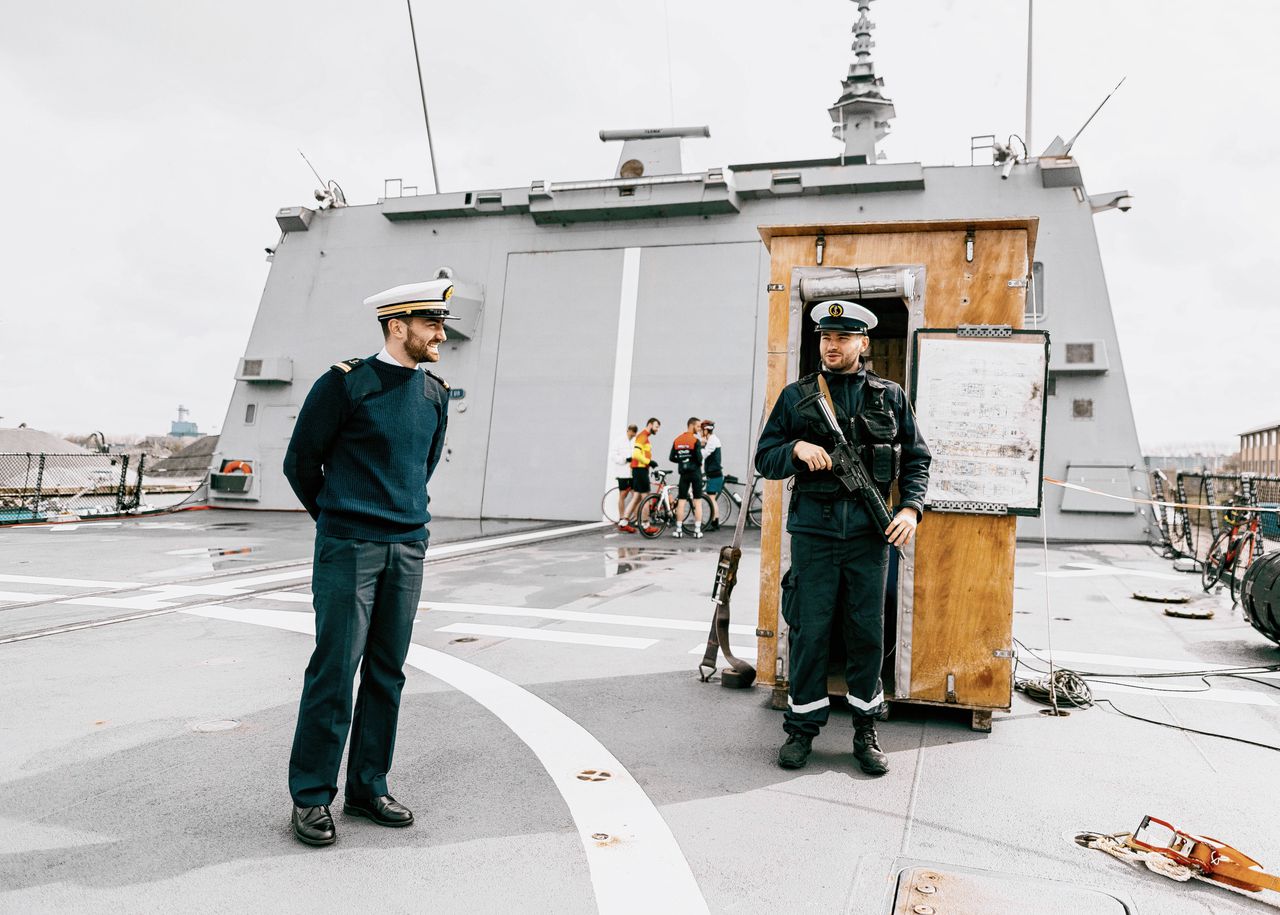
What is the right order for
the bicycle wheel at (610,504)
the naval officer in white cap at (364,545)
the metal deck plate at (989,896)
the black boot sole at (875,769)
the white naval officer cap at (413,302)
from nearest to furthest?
the metal deck plate at (989,896) < the naval officer in white cap at (364,545) < the white naval officer cap at (413,302) < the black boot sole at (875,769) < the bicycle wheel at (610,504)

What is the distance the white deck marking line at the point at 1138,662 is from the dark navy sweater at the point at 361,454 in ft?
14.4

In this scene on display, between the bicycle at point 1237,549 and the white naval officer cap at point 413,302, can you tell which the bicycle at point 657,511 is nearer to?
the bicycle at point 1237,549

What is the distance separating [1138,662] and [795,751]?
315 cm

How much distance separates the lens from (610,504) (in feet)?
48.1

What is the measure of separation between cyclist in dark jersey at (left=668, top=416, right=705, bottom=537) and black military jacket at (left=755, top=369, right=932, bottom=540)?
Result: 331 inches

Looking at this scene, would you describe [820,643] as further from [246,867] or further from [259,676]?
[259,676]

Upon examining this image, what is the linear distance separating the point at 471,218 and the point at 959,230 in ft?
44.8

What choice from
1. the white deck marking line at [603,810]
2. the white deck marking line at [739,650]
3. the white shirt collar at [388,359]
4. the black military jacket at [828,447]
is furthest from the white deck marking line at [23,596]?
the black military jacket at [828,447]

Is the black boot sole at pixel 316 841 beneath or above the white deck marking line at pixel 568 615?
beneath

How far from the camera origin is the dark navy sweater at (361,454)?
107 inches

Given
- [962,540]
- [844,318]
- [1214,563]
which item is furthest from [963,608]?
[1214,563]

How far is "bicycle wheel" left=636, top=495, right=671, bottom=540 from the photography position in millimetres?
12406

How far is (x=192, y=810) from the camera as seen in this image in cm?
281

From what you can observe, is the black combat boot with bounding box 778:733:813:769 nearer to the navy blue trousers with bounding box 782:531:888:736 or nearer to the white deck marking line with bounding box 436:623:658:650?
the navy blue trousers with bounding box 782:531:888:736
